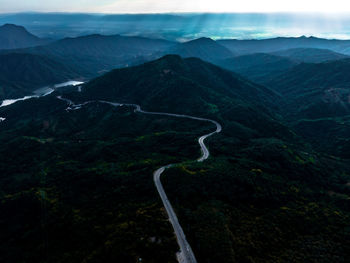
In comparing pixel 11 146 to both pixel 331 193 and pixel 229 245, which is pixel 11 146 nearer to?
pixel 229 245

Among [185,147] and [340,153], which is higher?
[185,147]

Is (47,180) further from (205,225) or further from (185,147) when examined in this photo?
(205,225)

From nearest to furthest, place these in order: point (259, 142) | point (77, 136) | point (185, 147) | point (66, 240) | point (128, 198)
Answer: point (66, 240), point (128, 198), point (185, 147), point (259, 142), point (77, 136)

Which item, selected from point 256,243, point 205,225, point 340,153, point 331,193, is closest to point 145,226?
point 205,225

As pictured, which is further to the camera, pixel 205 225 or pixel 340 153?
pixel 340 153

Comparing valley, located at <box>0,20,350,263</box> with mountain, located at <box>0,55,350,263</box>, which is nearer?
valley, located at <box>0,20,350,263</box>

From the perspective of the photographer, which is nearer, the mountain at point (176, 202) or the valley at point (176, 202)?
the valley at point (176, 202)

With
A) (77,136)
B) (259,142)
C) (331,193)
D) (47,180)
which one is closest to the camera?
(331,193)

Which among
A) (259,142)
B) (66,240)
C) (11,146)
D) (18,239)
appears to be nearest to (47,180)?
(18,239)

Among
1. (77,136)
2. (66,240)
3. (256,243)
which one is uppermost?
(256,243)
